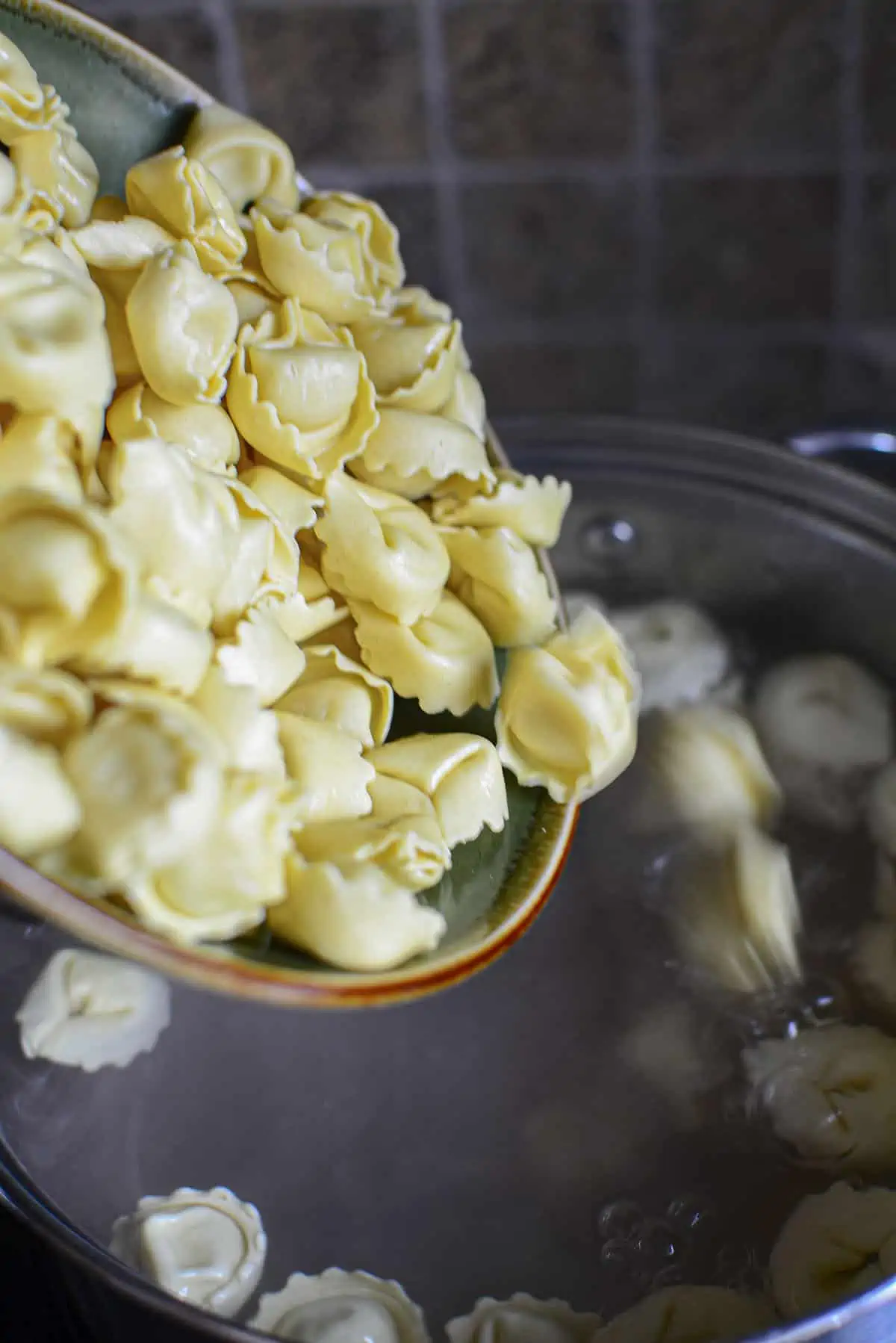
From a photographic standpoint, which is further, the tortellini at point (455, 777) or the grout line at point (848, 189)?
the grout line at point (848, 189)

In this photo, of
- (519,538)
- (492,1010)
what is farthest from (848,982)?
(519,538)

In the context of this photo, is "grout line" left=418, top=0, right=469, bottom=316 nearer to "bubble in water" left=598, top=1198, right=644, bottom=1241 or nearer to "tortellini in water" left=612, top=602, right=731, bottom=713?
"tortellini in water" left=612, top=602, right=731, bottom=713

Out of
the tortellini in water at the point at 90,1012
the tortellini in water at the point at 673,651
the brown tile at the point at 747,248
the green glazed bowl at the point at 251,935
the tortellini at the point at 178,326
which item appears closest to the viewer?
the green glazed bowl at the point at 251,935

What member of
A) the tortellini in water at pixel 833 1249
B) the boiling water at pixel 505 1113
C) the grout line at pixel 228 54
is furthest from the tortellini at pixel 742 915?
the grout line at pixel 228 54

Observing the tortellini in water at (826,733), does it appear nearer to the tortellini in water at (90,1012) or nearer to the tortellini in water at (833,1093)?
the tortellini in water at (833,1093)

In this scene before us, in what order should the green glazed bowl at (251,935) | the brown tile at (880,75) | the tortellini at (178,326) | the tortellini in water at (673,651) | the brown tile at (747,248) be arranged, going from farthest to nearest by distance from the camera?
the brown tile at (747,248) < the brown tile at (880,75) < the tortellini in water at (673,651) < the tortellini at (178,326) < the green glazed bowl at (251,935)

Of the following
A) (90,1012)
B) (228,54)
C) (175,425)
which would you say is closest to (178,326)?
(175,425)

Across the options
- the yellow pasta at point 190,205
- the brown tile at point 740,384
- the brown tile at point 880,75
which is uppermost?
the brown tile at point 880,75
